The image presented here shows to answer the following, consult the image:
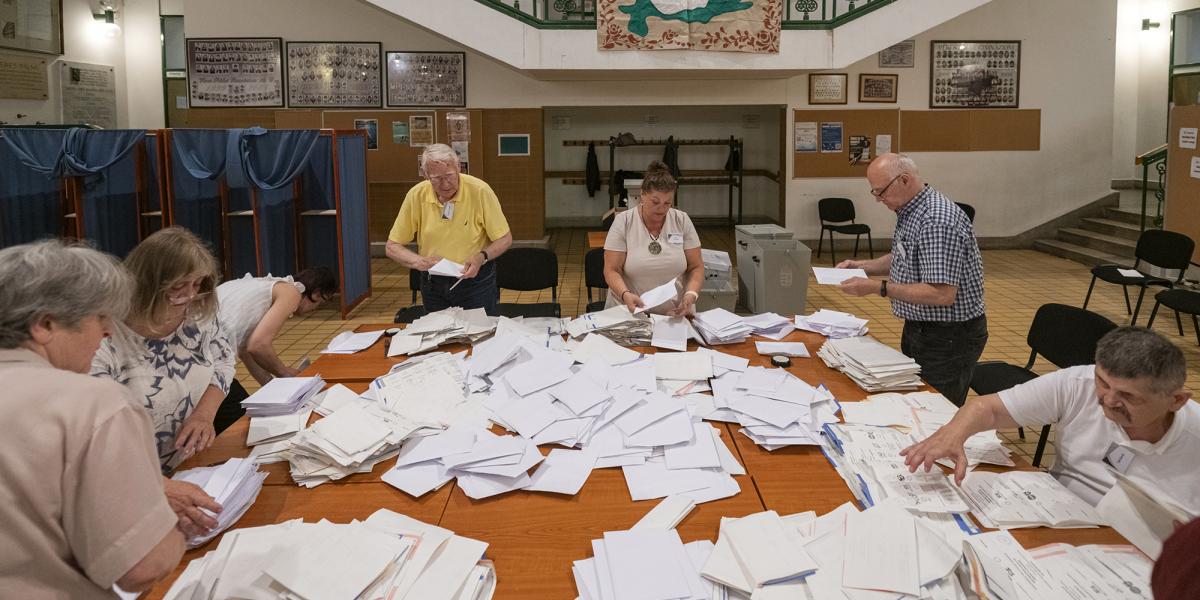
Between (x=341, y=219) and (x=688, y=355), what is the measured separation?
18.2 feet

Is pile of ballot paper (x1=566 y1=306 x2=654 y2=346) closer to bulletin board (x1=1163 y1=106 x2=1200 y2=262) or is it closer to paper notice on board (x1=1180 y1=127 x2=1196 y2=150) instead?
bulletin board (x1=1163 y1=106 x2=1200 y2=262)

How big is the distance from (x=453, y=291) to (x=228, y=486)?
98.6 inches

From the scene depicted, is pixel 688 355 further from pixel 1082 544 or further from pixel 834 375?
pixel 1082 544

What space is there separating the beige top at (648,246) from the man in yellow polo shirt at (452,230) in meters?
0.69

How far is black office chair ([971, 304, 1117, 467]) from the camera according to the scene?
3.92 meters

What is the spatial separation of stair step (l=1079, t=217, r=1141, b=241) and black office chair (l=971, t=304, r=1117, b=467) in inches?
310

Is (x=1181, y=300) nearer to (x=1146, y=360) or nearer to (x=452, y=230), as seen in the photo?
(x=1146, y=360)

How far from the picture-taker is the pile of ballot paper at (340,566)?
1895 millimetres

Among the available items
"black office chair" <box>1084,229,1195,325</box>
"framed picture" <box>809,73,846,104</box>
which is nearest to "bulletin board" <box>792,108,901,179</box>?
"framed picture" <box>809,73,846,104</box>

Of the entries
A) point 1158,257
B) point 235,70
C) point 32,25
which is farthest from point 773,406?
point 32,25

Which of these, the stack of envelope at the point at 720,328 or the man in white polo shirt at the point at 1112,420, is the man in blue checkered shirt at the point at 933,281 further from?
the man in white polo shirt at the point at 1112,420

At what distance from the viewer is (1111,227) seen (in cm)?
1129

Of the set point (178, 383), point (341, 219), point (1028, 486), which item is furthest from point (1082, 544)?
point (341, 219)

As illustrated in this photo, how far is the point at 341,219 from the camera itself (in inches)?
323
